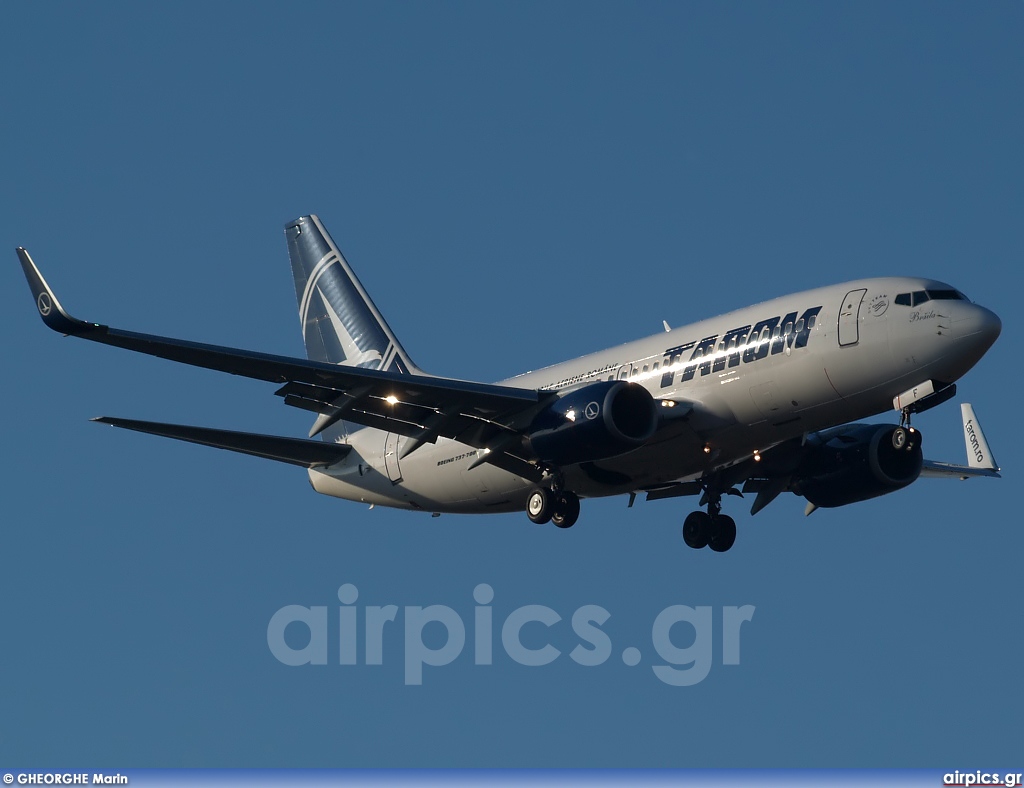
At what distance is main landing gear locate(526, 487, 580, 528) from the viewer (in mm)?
41406

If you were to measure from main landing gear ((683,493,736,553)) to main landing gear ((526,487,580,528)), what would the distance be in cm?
432

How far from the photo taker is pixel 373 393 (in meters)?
38.8

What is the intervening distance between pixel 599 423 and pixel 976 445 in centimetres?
1591

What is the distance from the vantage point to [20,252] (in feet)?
113

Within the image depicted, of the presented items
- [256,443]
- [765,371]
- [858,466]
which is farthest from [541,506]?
[858,466]

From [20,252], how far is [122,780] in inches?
448

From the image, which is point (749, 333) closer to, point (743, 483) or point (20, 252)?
point (743, 483)

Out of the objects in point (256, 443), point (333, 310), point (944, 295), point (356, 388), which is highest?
point (333, 310)

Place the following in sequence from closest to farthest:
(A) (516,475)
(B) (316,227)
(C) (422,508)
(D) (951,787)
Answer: (D) (951,787) → (A) (516,475) → (C) (422,508) → (B) (316,227)

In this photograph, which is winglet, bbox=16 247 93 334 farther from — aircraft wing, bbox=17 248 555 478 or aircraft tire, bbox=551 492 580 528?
aircraft tire, bbox=551 492 580 528

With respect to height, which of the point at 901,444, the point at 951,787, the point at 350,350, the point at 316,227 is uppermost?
the point at 316,227

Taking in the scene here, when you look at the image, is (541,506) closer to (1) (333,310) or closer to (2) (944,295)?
(2) (944,295)

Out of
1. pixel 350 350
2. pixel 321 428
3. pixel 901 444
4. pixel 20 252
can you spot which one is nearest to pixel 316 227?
pixel 350 350

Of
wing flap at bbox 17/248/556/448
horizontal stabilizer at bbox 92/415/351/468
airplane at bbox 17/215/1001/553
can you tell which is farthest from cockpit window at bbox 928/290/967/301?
horizontal stabilizer at bbox 92/415/351/468
